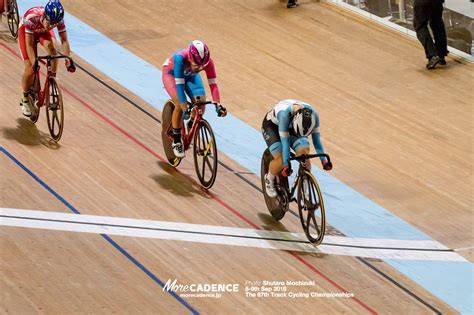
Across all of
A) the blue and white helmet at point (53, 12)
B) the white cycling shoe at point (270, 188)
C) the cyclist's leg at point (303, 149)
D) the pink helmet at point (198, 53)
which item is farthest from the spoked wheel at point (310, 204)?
the blue and white helmet at point (53, 12)

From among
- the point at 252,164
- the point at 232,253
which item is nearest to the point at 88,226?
the point at 232,253

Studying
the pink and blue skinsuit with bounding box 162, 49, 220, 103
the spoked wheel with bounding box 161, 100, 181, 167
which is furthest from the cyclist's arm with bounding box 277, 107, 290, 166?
the spoked wheel with bounding box 161, 100, 181, 167

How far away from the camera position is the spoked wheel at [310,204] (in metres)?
7.95

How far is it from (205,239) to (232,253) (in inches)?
11.1

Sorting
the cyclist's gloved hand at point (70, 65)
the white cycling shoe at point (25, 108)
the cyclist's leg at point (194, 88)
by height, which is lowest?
the white cycling shoe at point (25, 108)

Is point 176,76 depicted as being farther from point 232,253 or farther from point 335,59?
point 335,59

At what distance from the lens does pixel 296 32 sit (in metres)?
13.2

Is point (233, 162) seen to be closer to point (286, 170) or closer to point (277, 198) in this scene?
point (277, 198)

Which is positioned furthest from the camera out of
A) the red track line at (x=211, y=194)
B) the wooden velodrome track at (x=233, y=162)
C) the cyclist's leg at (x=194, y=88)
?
the cyclist's leg at (x=194, y=88)

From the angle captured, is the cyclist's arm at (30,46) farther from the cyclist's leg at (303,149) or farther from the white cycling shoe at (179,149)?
the cyclist's leg at (303,149)

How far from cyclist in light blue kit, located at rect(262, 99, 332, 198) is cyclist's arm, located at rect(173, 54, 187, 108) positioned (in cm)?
82

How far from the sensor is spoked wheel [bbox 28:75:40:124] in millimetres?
9711

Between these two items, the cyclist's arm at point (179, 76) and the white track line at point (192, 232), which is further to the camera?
the cyclist's arm at point (179, 76)

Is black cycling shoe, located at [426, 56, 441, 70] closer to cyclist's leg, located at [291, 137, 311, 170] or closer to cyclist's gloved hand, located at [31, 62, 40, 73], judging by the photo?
cyclist's leg, located at [291, 137, 311, 170]
